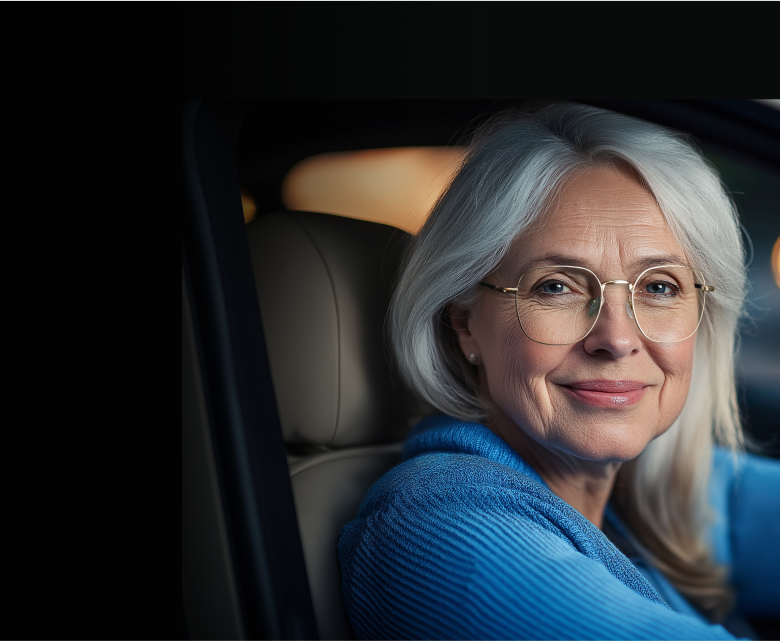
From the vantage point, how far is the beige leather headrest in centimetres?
117

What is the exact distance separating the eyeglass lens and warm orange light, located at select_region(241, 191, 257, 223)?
1.70 feet

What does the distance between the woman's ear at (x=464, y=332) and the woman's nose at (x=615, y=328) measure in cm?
27

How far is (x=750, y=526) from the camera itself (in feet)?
5.41

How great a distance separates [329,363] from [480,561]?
56cm

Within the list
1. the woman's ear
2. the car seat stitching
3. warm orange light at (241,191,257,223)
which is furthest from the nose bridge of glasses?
warm orange light at (241,191,257,223)

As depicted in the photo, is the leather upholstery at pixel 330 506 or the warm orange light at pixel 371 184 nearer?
the leather upholstery at pixel 330 506

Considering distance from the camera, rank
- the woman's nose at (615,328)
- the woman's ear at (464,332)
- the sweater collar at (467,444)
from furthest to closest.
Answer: the woman's ear at (464,332) < the sweater collar at (467,444) < the woman's nose at (615,328)

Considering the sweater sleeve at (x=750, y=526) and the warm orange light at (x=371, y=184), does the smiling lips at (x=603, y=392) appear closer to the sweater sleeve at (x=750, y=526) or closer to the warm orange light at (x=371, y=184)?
the warm orange light at (x=371, y=184)

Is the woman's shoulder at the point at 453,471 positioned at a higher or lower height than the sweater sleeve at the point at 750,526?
higher

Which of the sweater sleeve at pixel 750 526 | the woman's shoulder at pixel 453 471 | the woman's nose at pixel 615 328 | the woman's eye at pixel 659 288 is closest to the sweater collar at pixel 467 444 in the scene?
the woman's shoulder at pixel 453 471

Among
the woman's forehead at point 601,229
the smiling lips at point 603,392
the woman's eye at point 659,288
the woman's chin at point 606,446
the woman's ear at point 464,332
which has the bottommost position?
the woman's chin at point 606,446

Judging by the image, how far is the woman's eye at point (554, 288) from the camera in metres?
1.07

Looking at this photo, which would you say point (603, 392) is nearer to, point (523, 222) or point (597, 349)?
point (597, 349)

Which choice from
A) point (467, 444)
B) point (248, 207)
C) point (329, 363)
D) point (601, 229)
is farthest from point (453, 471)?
point (248, 207)
